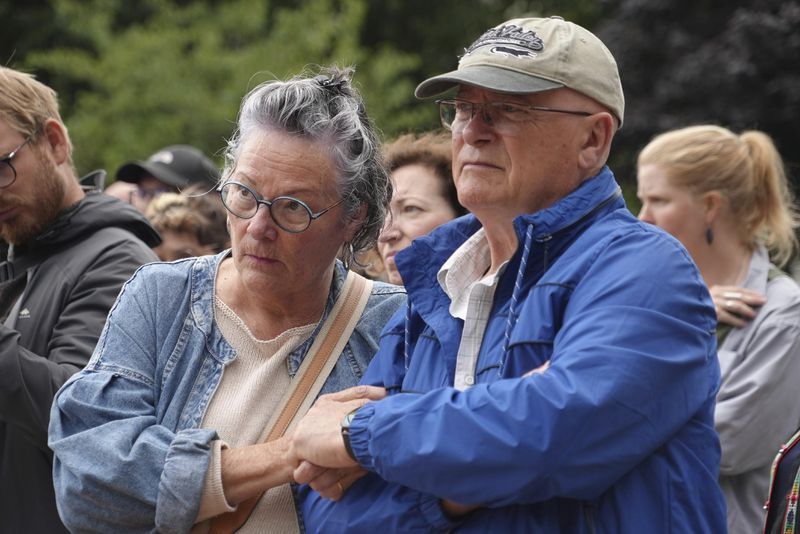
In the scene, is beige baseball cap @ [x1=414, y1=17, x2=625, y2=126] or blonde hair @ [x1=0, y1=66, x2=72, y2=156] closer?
beige baseball cap @ [x1=414, y1=17, x2=625, y2=126]

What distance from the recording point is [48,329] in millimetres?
3537

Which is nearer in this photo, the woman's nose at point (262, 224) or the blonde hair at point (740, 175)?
the woman's nose at point (262, 224)

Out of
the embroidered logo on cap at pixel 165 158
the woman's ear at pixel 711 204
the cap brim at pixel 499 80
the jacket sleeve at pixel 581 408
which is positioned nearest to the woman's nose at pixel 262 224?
the cap brim at pixel 499 80

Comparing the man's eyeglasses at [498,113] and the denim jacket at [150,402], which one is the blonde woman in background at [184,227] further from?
the man's eyeglasses at [498,113]

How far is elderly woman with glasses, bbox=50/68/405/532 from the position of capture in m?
2.72

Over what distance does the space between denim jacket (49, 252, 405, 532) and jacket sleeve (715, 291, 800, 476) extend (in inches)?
65.5

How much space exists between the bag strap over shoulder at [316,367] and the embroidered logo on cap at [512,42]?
2.66 feet

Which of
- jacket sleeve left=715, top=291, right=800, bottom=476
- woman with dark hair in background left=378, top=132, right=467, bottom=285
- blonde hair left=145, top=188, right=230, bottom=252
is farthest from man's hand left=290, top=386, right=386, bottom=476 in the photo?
blonde hair left=145, top=188, right=230, bottom=252

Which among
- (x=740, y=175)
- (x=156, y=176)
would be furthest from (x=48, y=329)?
(x=156, y=176)

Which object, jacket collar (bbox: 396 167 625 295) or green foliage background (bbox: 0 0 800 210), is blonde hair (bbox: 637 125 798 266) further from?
green foliage background (bbox: 0 0 800 210)

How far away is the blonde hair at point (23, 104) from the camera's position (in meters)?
3.76

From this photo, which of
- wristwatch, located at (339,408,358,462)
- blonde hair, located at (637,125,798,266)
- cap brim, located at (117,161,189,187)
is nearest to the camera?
wristwatch, located at (339,408,358,462)

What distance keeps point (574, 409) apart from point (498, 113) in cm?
79

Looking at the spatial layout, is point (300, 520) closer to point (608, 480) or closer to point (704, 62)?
point (608, 480)
